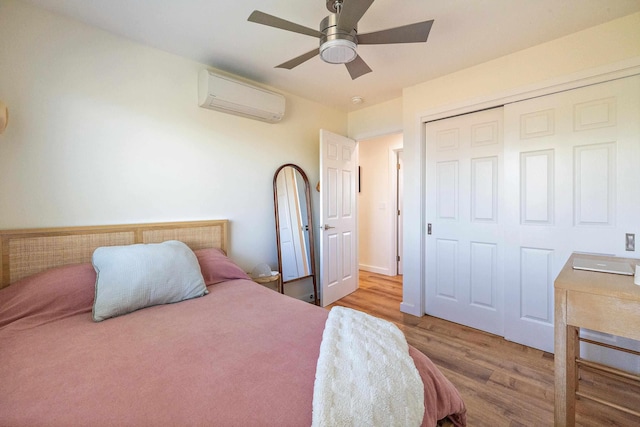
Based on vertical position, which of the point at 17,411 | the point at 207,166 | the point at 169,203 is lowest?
the point at 17,411

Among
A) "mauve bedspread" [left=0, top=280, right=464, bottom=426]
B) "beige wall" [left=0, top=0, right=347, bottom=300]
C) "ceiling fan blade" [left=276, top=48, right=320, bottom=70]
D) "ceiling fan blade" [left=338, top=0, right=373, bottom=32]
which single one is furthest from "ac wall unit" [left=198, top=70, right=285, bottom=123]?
"mauve bedspread" [left=0, top=280, right=464, bottom=426]

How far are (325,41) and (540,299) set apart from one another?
2.50 m

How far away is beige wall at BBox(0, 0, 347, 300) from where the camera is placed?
166 cm

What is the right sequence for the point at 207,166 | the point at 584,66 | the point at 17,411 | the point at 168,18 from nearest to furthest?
the point at 17,411 < the point at 168,18 < the point at 584,66 < the point at 207,166

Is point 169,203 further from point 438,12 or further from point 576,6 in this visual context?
point 576,6

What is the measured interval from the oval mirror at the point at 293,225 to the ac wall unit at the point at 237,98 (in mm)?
605

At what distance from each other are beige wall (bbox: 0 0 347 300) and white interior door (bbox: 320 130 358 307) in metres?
0.77

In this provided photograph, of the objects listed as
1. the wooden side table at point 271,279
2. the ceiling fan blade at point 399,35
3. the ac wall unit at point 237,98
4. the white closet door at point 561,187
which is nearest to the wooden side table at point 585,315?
the white closet door at point 561,187

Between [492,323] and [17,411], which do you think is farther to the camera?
[492,323]

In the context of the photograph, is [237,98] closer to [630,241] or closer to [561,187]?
[561,187]

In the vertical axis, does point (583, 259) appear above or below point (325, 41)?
below

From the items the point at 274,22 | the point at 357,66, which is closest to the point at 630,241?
the point at 357,66

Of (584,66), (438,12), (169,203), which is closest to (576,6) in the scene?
(584,66)

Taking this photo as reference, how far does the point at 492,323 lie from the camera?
2.47m
